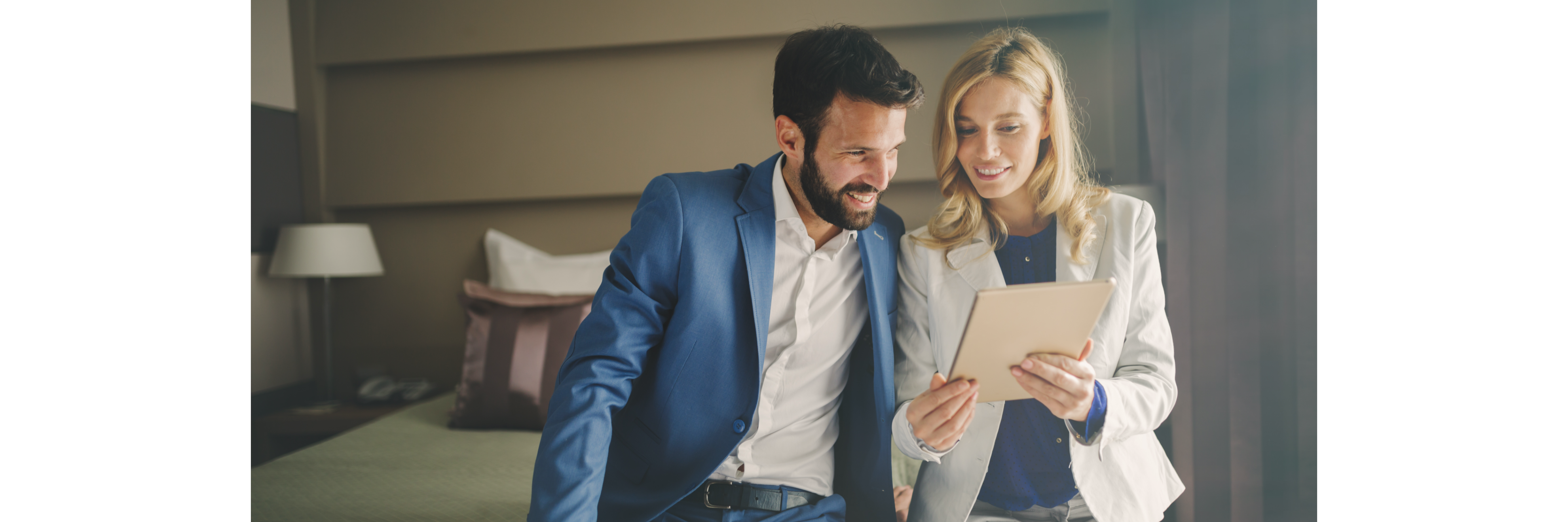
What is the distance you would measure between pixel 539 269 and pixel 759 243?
53.5 inches

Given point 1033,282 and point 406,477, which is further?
point 406,477

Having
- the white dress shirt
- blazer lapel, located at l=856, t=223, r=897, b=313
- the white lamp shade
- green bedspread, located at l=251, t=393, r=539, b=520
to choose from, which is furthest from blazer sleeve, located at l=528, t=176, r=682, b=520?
the white lamp shade

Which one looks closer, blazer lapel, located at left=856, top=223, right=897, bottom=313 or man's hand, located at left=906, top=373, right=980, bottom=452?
man's hand, located at left=906, top=373, right=980, bottom=452

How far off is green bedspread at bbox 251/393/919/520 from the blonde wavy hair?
566 mm

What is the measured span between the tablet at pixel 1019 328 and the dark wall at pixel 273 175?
2.47 metres

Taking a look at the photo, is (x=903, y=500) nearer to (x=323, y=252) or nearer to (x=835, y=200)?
(x=835, y=200)

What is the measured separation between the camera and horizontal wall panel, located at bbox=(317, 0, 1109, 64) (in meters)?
1.81

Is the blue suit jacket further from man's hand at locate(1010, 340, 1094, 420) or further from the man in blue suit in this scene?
man's hand at locate(1010, 340, 1094, 420)

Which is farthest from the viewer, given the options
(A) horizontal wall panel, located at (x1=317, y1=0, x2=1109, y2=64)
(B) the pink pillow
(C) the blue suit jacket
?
(B) the pink pillow

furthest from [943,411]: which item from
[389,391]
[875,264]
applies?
[389,391]

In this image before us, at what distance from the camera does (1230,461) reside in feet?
3.71

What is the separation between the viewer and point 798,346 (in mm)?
1126

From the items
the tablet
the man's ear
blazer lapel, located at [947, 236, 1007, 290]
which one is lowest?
the tablet
